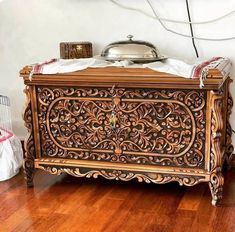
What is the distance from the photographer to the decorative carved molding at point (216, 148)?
1505 mm

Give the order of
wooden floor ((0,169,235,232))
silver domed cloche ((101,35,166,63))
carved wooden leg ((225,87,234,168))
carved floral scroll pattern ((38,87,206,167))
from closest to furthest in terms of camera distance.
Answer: wooden floor ((0,169,235,232)) → carved floral scroll pattern ((38,87,206,167)) → silver domed cloche ((101,35,166,63)) → carved wooden leg ((225,87,234,168))

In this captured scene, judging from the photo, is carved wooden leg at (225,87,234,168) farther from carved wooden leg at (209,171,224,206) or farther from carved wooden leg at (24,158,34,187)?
carved wooden leg at (24,158,34,187)

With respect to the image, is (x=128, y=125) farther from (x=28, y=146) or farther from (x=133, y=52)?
(x=28, y=146)

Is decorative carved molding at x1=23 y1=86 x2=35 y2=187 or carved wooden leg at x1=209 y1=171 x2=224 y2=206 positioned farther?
decorative carved molding at x1=23 y1=86 x2=35 y2=187

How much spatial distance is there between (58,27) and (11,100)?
466 millimetres

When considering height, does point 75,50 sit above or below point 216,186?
above

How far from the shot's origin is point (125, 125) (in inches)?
63.7

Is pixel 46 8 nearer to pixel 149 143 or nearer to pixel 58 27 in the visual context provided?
pixel 58 27

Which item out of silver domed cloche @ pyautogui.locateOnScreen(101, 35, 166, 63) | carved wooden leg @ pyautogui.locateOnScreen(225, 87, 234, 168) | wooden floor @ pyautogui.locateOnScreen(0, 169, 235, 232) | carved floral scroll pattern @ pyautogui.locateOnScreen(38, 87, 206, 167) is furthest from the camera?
carved wooden leg @ pyautogui.locateOnScreen(225, 87, 234, 168)

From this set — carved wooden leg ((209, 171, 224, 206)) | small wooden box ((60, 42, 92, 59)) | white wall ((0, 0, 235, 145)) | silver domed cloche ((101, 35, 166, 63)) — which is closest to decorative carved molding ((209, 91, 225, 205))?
carved wooden leg ((209, 171, 224, 206))

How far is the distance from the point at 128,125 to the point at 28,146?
43cm

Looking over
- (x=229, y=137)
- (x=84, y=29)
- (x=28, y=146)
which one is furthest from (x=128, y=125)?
(x=84, y=29)

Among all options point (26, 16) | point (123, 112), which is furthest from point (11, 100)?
point (123, 112)

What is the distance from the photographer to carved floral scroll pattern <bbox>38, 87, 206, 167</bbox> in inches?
61.4
